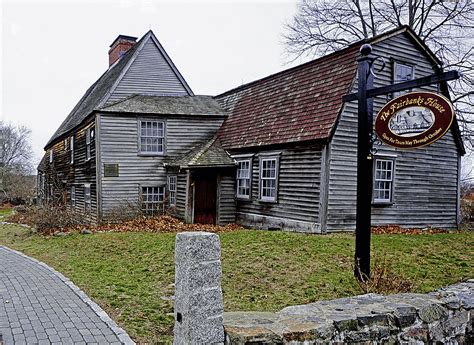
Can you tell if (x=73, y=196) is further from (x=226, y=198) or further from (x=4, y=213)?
(x=4, y=213)

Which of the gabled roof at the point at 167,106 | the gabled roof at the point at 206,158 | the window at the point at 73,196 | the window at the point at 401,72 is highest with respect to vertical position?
the window at the point at 401,72

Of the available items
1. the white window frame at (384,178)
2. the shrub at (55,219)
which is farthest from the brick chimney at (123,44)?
the white window frame at (384,178)

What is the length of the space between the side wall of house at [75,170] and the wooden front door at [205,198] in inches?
205

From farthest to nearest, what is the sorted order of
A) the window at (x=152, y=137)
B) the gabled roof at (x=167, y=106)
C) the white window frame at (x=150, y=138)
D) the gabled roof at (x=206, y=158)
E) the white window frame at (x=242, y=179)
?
the window at (x=152, y=137) → the white window frame at (x=150, y=138) → the gabled roof at (x=167, y=106) → the gabled roof at (x=206, y=158) → the white window frame at (x=242, y=179)

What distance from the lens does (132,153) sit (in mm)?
18188

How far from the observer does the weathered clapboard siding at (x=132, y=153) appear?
695 inches

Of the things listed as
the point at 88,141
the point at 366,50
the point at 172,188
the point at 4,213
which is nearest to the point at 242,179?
the point at 172,188

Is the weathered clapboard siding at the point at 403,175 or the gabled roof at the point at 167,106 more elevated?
the gabled roof at the point at 167,106

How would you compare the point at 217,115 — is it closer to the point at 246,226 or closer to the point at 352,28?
the point at 246,226

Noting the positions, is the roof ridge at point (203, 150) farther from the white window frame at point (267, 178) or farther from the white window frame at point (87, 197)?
the white window frame at point (87, 197)

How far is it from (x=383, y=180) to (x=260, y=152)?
4739mm

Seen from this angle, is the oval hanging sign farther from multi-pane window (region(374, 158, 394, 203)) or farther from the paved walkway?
multi-pane window (region(374, 158, 394, 203))

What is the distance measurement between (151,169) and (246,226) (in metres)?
5.53

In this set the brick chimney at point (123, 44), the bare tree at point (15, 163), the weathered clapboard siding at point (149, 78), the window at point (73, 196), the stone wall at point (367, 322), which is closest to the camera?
the stone wall at point (367, 322)
